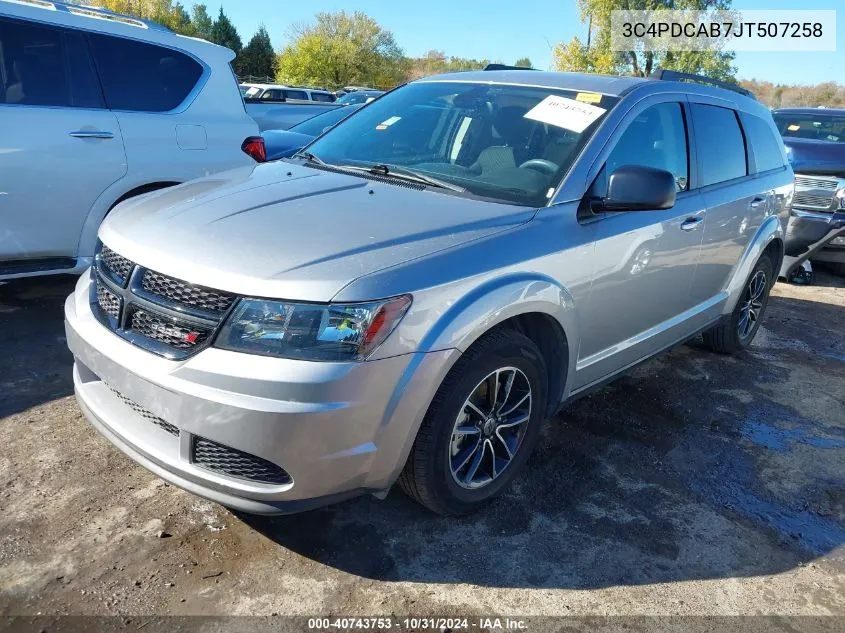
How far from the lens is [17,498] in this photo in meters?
2.72

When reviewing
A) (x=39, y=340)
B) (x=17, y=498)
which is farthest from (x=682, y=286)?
(x=39, y=340)

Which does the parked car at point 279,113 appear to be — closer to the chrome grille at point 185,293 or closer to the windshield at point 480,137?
the windshield at point 480,137

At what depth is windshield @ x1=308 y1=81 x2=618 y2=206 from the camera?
3.01 meters

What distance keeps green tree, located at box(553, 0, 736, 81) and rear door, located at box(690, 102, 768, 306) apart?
26.0m

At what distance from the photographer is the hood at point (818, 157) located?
7855mm

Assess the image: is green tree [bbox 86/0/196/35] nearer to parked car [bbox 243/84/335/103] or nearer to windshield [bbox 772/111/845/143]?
parked car [bbox 243/84/335/103]

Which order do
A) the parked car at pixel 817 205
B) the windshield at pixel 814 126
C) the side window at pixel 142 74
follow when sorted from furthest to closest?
1. the windshield at pixel 814 126
2. the parked car at pixel 817 205
3. the side window at pixel 142 74

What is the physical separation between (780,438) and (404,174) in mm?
2545

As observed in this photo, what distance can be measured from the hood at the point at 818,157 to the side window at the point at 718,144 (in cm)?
406

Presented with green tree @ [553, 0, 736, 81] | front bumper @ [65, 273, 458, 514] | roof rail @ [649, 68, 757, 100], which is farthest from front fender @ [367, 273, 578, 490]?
green tree @ [553, 0, 736, 81]

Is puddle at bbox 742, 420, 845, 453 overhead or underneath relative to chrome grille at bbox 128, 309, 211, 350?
→ underneath

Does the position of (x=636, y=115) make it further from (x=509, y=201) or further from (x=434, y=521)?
(x=434, y=521)

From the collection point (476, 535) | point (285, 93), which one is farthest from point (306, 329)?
point (285, 93)

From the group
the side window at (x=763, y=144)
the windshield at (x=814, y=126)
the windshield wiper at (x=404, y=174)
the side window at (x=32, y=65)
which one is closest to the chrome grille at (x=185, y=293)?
the windshield wiper at (x=404, y=174)
